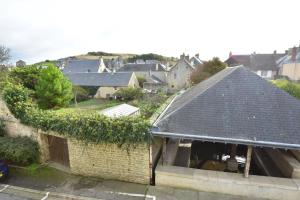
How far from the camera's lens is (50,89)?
2133cm

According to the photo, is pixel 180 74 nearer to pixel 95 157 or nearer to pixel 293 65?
pixel 293 65

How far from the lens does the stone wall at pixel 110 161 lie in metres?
7.59

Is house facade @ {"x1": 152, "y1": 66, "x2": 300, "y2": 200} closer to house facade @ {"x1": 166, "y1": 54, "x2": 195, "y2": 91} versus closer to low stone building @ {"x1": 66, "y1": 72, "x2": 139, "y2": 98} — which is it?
low stone building @ {"x1": 66, "y1": 72, "x2": 139, "y2": 98}

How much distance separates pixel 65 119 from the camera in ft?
26.6

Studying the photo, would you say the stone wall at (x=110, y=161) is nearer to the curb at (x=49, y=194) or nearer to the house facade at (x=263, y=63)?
the curb at (x=49, y=194)

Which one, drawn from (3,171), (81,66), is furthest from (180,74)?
(3,171)

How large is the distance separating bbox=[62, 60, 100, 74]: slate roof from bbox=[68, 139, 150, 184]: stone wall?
48.4m

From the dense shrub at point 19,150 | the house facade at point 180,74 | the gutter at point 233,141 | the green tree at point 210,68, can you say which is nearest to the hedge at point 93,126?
the gutter at point 233,141

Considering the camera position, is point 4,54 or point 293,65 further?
point 293,65

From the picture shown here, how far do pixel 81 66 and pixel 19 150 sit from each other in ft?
170

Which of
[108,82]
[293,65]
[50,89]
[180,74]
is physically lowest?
[50,89]

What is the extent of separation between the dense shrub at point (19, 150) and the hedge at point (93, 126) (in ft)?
2.96

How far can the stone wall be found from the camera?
7590 mm

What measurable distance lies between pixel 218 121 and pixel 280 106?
2428 millimetres
